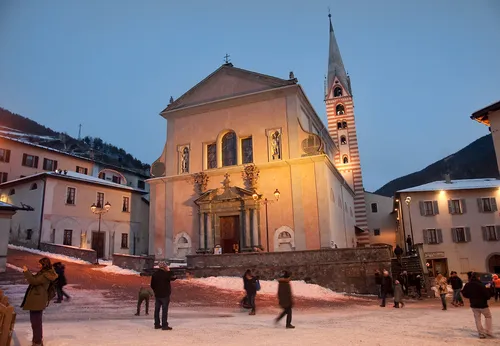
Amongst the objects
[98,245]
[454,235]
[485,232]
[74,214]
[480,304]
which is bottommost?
[480,304]

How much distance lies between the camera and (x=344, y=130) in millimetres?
51281

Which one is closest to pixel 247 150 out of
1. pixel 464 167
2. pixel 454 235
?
pixel 454 235

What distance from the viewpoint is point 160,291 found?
9.57 metres

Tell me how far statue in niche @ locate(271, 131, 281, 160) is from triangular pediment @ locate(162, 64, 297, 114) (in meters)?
3.43

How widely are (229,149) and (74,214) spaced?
48.4 feet

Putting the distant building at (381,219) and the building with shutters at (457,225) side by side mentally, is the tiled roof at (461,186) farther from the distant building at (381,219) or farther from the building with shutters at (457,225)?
the distant building at (381,219)

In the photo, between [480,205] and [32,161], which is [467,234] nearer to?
[480,205]

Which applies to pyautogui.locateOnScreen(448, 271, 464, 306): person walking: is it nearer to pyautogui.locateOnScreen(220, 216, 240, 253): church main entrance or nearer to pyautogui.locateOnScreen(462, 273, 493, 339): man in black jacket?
pyautogui.locateOnScreen(462, 273, 493, 339): man in black jacket

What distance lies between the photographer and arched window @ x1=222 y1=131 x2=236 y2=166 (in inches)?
1131

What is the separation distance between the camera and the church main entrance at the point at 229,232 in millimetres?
27078

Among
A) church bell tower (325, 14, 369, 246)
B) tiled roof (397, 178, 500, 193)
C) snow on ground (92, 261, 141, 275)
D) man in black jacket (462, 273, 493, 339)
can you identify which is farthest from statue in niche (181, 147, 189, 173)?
man in black jacket (462, 273, 493, 339)

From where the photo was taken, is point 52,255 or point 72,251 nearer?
point 72,251

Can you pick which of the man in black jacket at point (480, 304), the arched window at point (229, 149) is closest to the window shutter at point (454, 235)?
the arched window at point (229, 149)

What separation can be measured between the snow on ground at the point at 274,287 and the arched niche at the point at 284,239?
5406 mm
